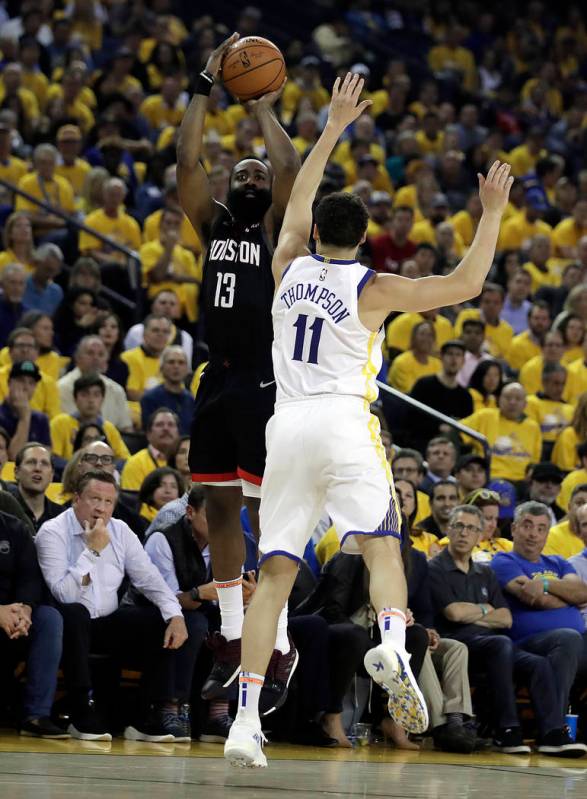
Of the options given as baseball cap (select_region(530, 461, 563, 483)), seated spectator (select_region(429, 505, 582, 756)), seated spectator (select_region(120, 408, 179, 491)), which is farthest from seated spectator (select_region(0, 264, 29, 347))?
seated spectator (select_region(429, 505, 582, 756))

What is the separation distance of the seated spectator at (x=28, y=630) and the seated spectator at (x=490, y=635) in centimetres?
278

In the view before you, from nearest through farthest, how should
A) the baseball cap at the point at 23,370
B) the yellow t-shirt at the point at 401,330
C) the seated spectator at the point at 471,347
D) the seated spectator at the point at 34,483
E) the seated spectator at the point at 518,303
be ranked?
1. the seated spectator at the point at 34,483
2. the baseball cap at the point at 23,370
3. the seated spectator at the point at 471,347
4. the yellow t-shirt at the point at 401,330
5. the seated spectator at the point at 518,303

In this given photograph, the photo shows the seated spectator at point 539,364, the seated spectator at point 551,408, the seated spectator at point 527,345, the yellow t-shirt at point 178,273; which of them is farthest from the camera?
the seated spectator at point 527,345

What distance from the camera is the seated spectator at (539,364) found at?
14.8 m

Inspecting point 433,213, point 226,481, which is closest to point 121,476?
point 226,481

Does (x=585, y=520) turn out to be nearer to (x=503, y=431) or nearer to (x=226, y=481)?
(x=503, y=431)

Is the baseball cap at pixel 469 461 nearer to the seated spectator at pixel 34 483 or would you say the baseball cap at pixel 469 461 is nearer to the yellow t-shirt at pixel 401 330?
the yellow t-shirt at pixel 401 330

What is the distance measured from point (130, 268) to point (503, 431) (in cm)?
393

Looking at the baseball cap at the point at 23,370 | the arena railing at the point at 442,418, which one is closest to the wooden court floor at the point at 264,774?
the baseball cap at the point at 23,370

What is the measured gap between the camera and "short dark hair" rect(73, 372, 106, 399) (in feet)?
38.2

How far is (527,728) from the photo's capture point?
10.3 meters

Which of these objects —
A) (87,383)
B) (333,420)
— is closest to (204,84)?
(333,420)

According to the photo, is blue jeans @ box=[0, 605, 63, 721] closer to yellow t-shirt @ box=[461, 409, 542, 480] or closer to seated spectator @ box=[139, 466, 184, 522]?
seated spectator @ box=[139, 466, 184, 522]

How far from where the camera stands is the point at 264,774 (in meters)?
6.69
